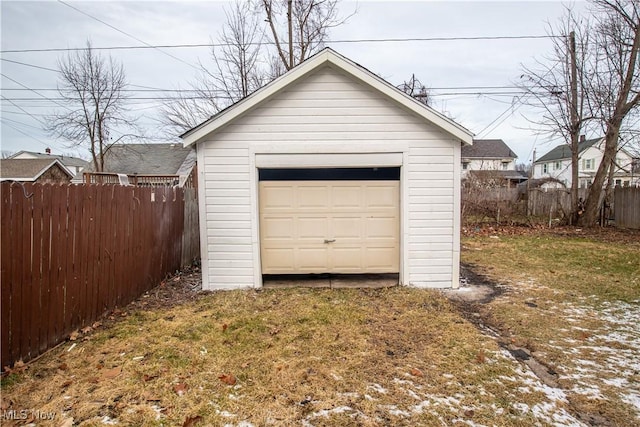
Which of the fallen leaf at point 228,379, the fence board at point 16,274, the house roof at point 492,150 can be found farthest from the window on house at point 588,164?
the fence board at point 16,274

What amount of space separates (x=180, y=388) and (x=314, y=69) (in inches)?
211

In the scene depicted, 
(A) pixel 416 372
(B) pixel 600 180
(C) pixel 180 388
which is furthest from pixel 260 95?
(B) pixel 600 180

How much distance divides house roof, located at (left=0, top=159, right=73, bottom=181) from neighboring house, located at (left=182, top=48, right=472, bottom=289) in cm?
3026

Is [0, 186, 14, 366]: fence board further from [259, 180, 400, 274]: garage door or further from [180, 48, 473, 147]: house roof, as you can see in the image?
[259, 180, 400, 274]: garage door

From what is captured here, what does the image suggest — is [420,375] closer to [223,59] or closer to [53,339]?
[53,339]

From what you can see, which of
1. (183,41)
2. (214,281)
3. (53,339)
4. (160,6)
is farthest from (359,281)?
(183,41)

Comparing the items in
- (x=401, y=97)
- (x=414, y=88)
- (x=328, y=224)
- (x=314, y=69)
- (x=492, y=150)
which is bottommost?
(x=328, y=224)

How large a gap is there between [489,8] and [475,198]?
7.90 meters

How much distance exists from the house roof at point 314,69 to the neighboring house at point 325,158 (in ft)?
0.06

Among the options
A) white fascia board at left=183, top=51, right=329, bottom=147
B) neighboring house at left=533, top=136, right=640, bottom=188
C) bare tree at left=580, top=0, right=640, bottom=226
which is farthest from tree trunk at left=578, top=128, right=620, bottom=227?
neighboring house at left=533, top=136, right=640, bottom=188

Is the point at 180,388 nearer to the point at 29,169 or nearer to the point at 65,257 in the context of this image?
the point at 65,257

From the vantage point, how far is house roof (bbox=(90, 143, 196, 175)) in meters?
26.0

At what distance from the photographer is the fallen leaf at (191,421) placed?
2729 mm

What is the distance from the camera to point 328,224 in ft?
22.8
